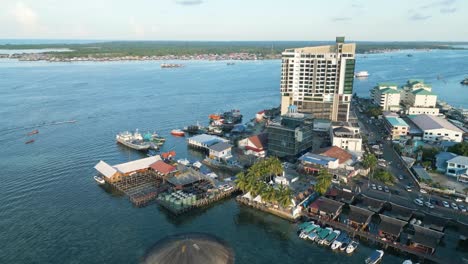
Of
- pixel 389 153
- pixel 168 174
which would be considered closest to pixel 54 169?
pixel 168 174

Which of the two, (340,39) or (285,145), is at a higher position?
(340,39)

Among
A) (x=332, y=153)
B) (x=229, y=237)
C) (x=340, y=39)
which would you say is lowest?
(x=229, y=237)

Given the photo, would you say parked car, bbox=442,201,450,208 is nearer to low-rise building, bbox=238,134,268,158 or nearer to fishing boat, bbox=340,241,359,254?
fishing boat, bbox=340,241,359,254

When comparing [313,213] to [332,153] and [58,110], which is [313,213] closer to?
[332,153]

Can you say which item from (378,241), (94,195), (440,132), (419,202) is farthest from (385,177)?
(94,195)

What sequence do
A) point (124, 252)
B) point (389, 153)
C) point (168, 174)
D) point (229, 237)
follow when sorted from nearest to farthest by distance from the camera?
point (124, 252), point (229, 237), point (168, 174), point (389, 153)

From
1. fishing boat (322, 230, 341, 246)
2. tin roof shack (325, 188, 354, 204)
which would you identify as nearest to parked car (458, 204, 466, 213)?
tin roof shack (325, 188, 354, 204)
